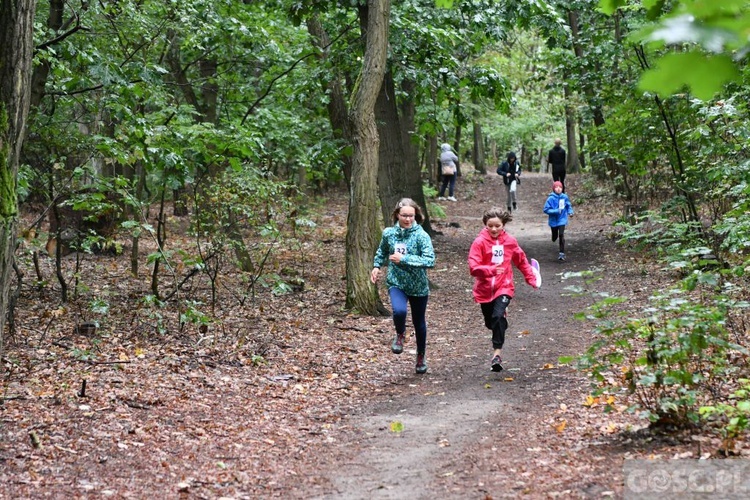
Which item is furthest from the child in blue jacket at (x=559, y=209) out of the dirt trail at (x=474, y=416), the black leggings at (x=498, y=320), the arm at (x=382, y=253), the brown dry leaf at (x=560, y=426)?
the brown dry leaf at (x=560, y=426)

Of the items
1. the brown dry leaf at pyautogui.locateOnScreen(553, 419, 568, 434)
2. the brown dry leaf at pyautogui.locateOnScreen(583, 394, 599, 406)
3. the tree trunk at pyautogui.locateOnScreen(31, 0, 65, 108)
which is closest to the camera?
the brown dry leaf at pyautogui.locateOnScreen(553, 419, 568, 434)

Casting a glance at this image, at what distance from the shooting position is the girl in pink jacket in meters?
8.10

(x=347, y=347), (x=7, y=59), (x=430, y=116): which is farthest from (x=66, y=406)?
(x=430, y=116)

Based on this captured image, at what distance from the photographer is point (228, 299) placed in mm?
12016

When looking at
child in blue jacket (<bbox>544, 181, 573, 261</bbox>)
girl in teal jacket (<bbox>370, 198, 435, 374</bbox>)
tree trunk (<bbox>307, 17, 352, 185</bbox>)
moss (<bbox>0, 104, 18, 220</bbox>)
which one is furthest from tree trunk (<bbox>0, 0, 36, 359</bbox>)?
child in blue jacket (<bbox>544, 181, 573, 261</bbox>)

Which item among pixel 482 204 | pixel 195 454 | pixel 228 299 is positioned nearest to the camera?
pixel 195 454

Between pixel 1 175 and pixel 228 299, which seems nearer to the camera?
pixel 1 175

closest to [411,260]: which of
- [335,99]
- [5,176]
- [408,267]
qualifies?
[408,267]

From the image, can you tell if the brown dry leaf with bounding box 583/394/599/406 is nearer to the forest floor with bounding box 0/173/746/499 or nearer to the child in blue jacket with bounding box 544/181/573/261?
the forest floor with bounding box 0/173/746/499

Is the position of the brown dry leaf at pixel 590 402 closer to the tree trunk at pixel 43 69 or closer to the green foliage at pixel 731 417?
the green foliage at pixel 731 417

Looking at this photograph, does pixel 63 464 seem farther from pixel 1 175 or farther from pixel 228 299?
pixel 228 299

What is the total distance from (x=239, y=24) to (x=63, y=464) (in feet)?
29.8

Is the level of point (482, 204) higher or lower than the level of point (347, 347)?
higher

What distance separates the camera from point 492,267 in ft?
26.8
